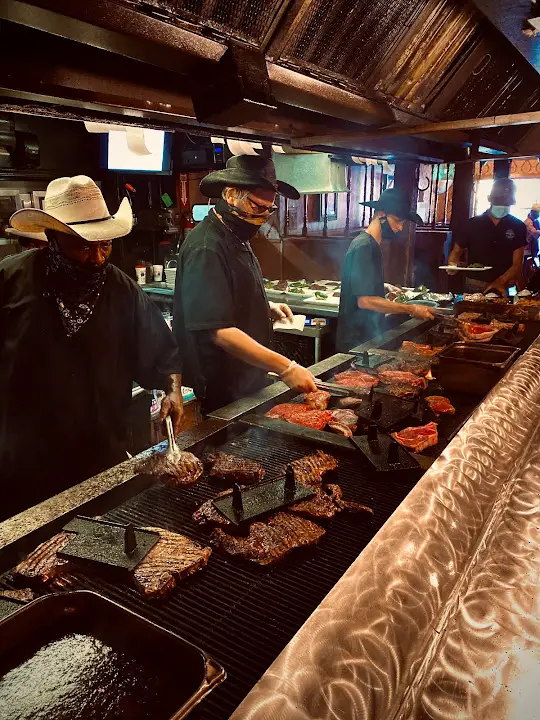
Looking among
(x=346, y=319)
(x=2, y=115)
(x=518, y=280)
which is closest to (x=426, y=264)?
(x=518, y=280)

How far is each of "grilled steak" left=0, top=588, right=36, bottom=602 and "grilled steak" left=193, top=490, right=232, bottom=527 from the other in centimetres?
77

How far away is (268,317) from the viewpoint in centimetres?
463

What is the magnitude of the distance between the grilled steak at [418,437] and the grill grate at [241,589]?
31cm

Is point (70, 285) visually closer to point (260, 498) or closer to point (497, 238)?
point (260, 498)

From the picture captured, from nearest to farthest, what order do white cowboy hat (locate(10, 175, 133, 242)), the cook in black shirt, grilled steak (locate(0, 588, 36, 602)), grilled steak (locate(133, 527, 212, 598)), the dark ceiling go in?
1. the dark ceiling
2. grilled steak (locate(0, 588, 36, 602))
3. grilled steak (locate(133, 527, 212, 598))
4. white cowboy hat (locate(10, 175, 133, 242))
5. the cook in black shirt

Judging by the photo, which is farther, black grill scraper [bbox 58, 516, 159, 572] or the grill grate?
black grill scraper [bbox 58, 516, 159, 572]

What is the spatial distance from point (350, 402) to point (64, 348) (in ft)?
6.75

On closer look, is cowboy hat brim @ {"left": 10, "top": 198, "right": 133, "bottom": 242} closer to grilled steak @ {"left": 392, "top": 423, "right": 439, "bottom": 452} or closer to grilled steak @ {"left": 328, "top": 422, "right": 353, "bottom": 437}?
grilled steak @ {"left": 328, "top": 422, "right": 353, "bottom": 437}

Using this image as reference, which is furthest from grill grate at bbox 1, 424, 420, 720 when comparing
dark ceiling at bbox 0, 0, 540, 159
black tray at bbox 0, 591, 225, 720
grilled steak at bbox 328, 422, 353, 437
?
dark ceiling at bbox 0, 0, 540, 159

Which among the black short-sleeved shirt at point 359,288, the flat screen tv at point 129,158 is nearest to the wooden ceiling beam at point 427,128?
the black short-sleeved shirt at point 359,288

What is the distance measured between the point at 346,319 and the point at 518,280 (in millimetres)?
4570

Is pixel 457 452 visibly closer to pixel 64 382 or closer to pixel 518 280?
pixel 64 382

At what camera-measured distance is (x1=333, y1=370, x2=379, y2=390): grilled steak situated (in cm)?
435

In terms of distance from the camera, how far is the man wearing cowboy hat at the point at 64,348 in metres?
3.17
